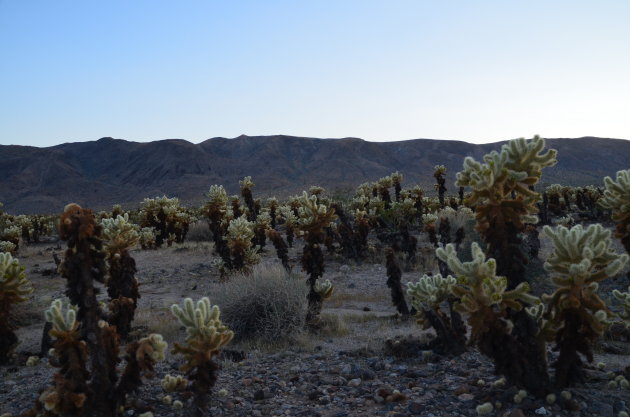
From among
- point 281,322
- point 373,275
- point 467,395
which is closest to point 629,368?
point 467,395

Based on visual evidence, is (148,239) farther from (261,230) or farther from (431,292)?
(431,292)

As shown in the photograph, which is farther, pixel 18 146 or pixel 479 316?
pixel 18 146

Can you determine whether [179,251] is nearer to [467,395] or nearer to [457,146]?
[467,395]

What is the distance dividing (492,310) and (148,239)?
57.3 ft

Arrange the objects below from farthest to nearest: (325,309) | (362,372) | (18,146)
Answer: (18,146), (325,309), (362,372)

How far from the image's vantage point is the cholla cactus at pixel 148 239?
19.6m

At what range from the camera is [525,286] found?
4.28 meters

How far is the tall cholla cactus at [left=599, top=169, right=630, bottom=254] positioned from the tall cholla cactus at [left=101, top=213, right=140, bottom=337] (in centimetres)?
671

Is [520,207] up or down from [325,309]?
up

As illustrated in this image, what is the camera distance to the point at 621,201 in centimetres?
525

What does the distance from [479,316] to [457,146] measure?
94669mm

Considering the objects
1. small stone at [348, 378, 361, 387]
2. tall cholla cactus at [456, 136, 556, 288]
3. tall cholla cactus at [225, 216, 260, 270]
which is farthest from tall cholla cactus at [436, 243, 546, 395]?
tall cholla cactus at [225, 216, 260, 270]

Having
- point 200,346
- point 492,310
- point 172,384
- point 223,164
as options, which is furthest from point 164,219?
point 223,164

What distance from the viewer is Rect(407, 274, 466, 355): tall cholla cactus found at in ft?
20.4
